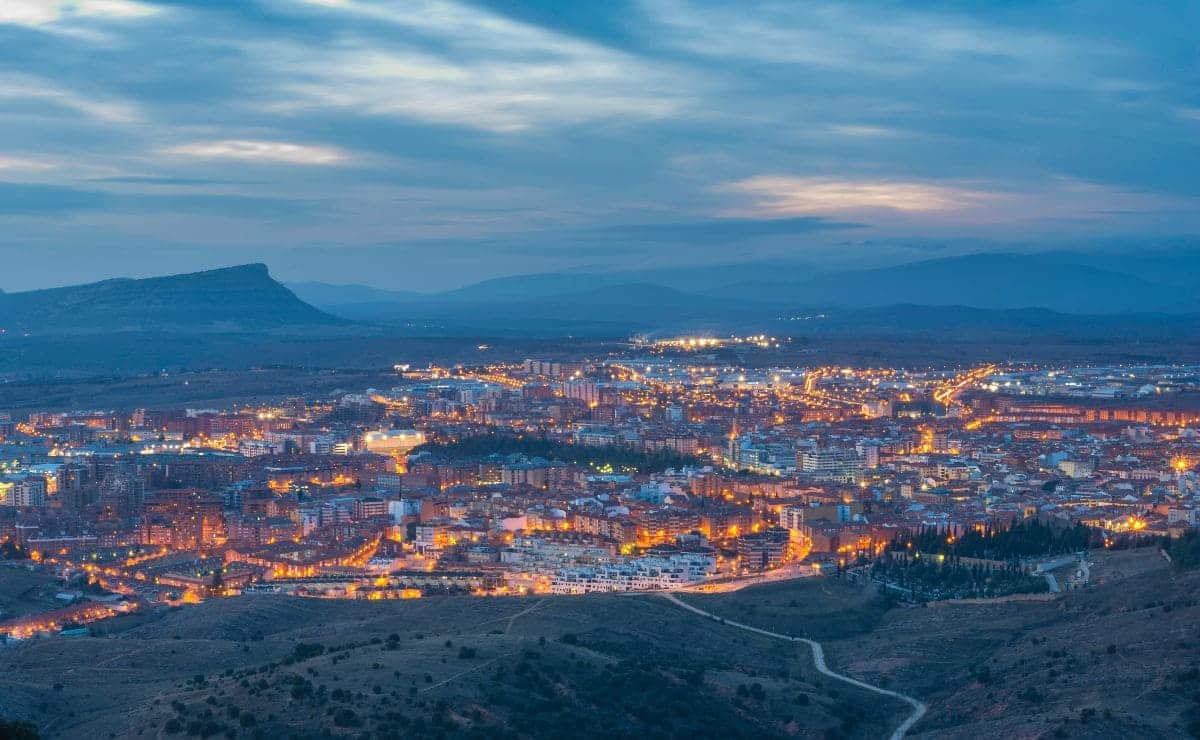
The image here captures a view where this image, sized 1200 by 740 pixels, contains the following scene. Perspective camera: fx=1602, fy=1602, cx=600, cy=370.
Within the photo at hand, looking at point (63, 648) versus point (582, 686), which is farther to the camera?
point (63, 648)

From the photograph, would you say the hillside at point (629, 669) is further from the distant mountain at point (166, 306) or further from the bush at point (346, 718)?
the distant mountain at point (166, 306)

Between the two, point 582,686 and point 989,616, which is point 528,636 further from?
point 989,616

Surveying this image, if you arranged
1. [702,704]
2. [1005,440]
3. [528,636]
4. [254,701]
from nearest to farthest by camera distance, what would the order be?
1. [254,701]
2. [702,704]
3. [528,636]
4. [1005,440]

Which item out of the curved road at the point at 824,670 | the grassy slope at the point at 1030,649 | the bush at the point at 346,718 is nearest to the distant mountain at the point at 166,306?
the curved road at the point at 824,670

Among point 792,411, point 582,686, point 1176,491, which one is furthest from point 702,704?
point 792,411

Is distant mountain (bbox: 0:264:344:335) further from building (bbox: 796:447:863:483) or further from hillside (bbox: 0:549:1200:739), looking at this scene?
hillside (bbox: 0:549:1200:739)
